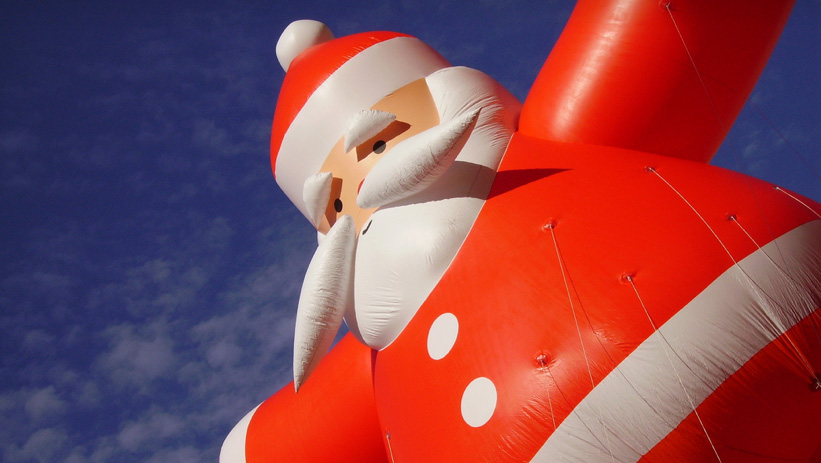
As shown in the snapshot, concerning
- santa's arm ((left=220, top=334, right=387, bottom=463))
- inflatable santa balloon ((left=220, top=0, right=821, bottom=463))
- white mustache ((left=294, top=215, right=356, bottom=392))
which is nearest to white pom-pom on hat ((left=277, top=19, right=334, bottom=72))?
inflatable santa balloon ((left=220, top=0, right=821, bottom=463))

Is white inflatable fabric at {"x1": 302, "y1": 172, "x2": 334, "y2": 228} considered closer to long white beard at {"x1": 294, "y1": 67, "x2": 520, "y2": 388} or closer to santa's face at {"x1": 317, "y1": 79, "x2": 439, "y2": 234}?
santa's face at {"x1": 317, "y1": 79, "x2": 439, "y2": 234}

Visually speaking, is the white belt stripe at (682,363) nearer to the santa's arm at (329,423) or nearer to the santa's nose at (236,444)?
the santa's arm at (329,423)

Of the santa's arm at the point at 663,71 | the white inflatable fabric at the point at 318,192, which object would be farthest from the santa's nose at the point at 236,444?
the santa's arm at the point at 663,71

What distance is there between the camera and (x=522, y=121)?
5.33m

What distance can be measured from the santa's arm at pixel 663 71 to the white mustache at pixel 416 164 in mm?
991

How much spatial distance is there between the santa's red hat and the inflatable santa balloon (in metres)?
0.03

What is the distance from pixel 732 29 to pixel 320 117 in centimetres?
329

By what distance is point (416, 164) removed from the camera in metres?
4.48

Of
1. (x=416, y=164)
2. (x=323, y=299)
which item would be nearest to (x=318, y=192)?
(x=323, y=299)

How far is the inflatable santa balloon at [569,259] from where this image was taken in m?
3.45

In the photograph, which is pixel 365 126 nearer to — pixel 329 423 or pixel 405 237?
pixel 405 237

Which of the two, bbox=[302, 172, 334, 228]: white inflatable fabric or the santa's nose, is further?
the santa's nose

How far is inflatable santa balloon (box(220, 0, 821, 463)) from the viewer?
3449 millimetres

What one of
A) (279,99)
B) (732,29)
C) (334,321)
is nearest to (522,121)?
(732,29)
